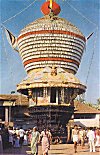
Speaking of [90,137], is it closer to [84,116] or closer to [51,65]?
[51,65]

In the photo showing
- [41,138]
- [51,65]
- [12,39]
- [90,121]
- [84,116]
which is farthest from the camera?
[84,116]

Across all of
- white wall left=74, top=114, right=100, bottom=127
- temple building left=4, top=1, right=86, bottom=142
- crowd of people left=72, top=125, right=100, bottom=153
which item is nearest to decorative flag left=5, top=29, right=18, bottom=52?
temple building left=4, top=1, right=86, bottom=142

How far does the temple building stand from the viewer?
26.8m

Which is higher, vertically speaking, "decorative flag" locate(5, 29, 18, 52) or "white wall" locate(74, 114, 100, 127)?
"decorative flag" locate(5, 29, 18, 52)

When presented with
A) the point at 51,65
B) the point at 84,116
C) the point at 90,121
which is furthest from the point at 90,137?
the point at 84,116

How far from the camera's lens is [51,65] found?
29250 millimetres

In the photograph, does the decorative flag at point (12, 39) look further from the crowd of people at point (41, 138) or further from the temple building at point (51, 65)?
the crowd of people at point (41, 138)

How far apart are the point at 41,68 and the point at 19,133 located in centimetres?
909

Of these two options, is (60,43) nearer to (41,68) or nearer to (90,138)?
(41,68)

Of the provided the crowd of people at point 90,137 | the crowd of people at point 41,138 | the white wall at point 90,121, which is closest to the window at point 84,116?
the white wall at point 90,121

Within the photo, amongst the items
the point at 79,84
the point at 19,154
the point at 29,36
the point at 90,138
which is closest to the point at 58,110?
the point at 79,84

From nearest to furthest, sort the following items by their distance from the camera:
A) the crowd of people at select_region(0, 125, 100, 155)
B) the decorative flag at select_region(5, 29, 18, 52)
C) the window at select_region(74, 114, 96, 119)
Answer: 1. the crowd of people at select_region(0, 125, 100, 155)
2. the decorative flag at select_region(5, 29, 18, 52)
3. the window at select_region(74, 114, 96, 119)

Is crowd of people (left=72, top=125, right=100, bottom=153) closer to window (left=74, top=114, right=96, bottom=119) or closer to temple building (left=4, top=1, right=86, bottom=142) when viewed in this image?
temple building (left=4, top=1, right=86, bottom=142)

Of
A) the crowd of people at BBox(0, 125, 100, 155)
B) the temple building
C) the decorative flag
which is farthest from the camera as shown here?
the decorative flag
